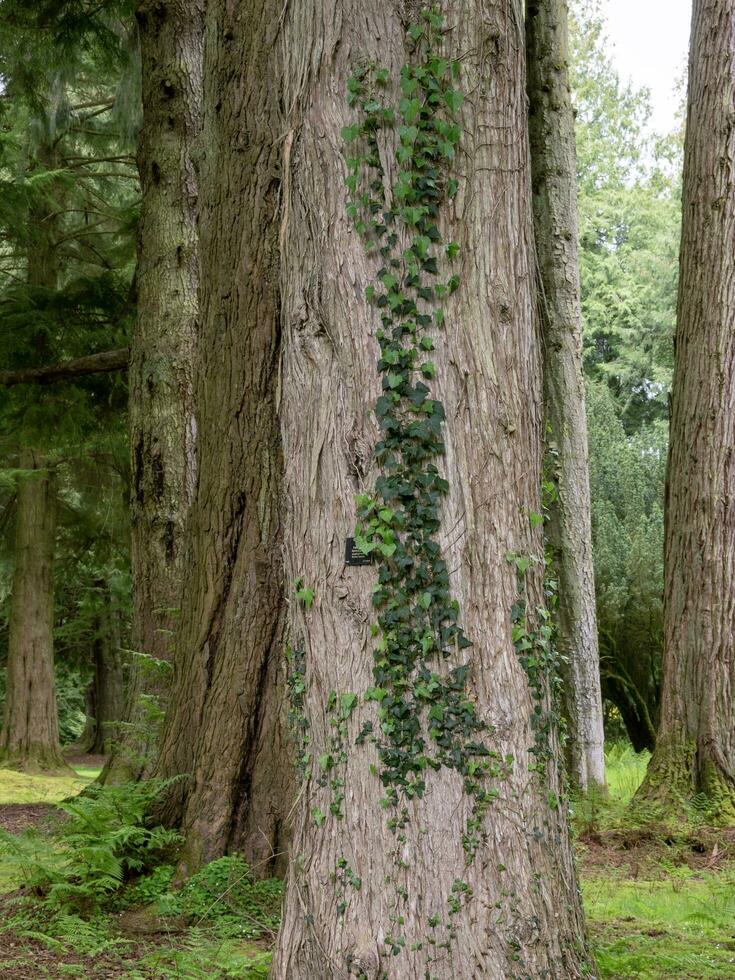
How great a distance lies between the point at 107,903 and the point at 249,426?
2569 millimetres

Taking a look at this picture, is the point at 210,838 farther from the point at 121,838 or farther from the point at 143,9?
the point at 143,9

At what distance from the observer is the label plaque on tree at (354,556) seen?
3.38m

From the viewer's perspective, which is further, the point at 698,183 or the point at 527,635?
the point at 698,183

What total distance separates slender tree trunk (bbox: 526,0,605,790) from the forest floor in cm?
161

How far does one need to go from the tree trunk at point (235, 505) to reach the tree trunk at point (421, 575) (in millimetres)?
1630

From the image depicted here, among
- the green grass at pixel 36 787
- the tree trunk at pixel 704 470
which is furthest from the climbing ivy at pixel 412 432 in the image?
the green grass at pixel 36 787

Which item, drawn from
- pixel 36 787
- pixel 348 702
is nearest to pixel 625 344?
pixel 36 787

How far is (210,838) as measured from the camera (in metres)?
5.16

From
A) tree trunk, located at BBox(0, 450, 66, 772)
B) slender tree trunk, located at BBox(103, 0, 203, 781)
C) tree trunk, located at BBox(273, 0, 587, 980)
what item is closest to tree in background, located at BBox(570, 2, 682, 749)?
slender tree trunk, located at BBox(103, 0, 203, 781)

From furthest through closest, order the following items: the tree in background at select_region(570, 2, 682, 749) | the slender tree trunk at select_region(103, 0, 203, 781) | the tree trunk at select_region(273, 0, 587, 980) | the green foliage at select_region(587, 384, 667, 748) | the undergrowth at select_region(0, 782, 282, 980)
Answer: the tree in background at select_region(570, 2, 682, 749)
the green foliage at select_region(587, 384, 667, 748)
the slender tree trunk at select_region(103, 0, 203, 781)
the undergrowth at select_region(0, 782, 282, 980)
the tree trunk at select_region(273, 0, 587, 980)

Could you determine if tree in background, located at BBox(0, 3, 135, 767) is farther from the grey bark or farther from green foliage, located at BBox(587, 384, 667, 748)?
green foliage, located at BBox(587, 384, 667, 748)

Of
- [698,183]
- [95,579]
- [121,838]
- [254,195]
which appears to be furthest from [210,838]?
[95,579]

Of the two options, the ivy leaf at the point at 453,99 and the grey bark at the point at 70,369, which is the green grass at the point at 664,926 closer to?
the ivy leaf at the point at 453,99

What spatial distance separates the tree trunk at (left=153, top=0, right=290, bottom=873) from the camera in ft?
17.1
